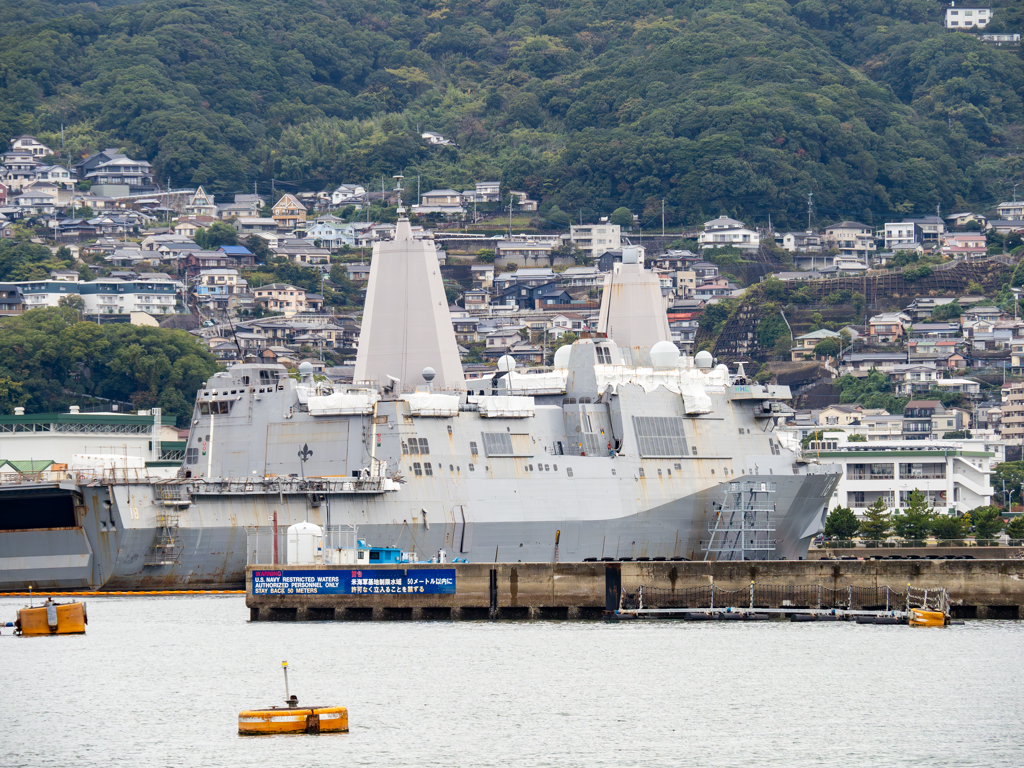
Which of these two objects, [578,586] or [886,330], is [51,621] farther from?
[886,330]

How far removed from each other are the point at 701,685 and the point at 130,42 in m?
169

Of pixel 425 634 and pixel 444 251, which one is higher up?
pixel 444 251

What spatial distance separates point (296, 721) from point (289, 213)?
145503mm

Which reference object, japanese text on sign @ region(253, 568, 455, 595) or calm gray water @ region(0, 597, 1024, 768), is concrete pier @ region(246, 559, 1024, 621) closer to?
japanese text on sign @ region(253, 568, 455, 595)

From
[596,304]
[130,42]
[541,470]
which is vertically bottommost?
[541,470]

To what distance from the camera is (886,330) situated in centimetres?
14888

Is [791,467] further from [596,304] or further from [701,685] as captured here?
[596,304]

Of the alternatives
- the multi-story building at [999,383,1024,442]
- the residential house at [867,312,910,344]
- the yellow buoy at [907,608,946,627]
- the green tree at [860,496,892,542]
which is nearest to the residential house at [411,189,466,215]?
the residential house at [867,312,910,344]

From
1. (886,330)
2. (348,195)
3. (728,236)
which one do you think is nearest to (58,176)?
(348,195)

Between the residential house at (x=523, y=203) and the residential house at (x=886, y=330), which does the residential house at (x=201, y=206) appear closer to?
the residential house at (x=523, y=203)

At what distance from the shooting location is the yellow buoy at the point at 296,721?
32406 millimetres

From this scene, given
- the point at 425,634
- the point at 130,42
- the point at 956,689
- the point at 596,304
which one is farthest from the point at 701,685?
the point at 130,42

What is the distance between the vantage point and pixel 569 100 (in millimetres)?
189625

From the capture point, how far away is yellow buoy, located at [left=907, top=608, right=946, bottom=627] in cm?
4697
